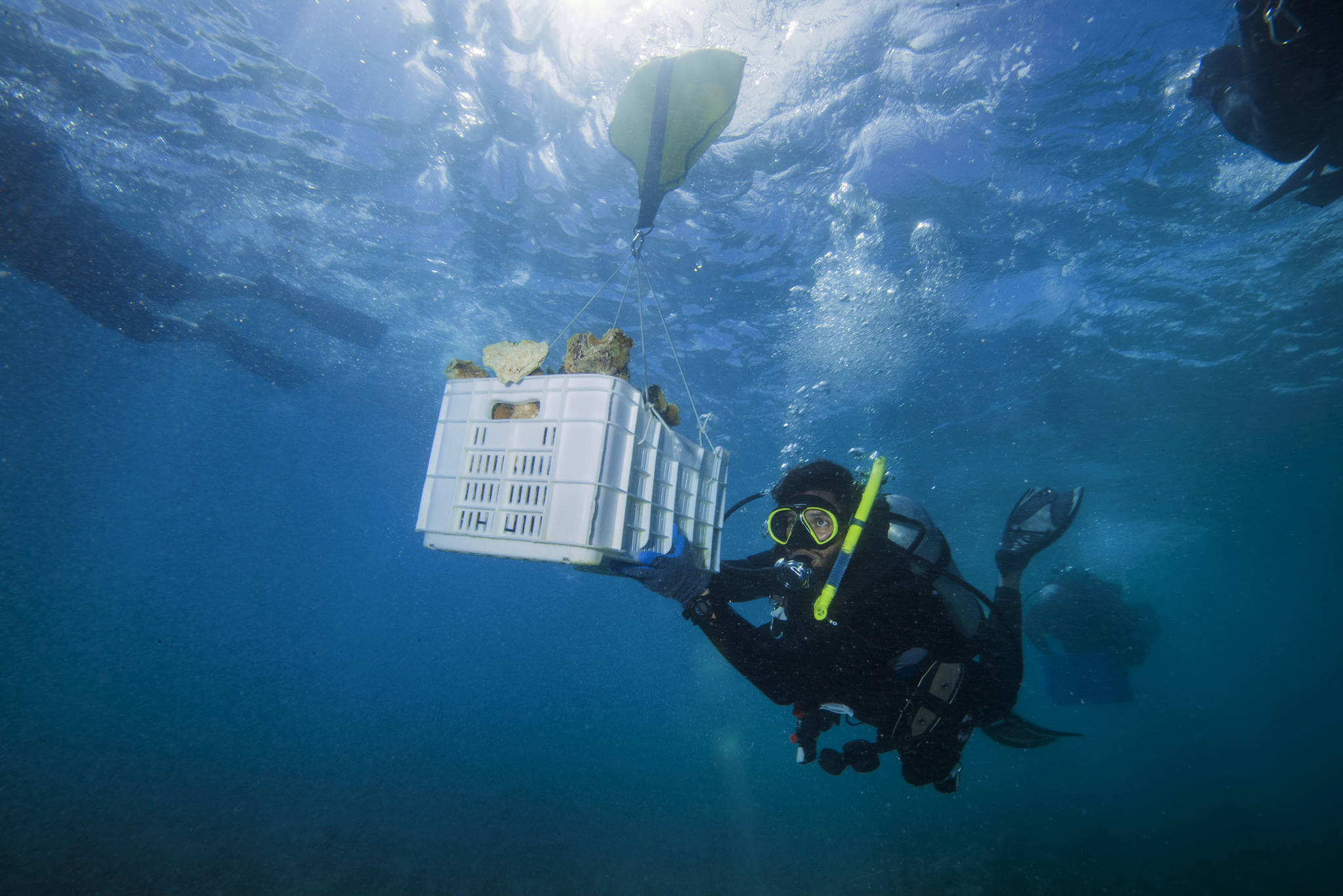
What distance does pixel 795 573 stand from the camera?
11.1ft

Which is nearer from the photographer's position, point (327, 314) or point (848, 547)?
point (848, 547)

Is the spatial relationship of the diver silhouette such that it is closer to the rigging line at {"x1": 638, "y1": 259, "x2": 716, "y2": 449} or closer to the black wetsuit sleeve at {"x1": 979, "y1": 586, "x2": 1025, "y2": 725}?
the rigging line at {"x1": 638, "y1": 259, "x2": 716, "y2": 449}

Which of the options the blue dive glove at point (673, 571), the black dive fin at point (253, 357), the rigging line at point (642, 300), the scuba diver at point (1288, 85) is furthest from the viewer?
the black dive fin at point (253, 357)

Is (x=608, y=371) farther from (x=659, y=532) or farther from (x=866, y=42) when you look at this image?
(x=866, y=42)

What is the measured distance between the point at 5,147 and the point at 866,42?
68.5ft

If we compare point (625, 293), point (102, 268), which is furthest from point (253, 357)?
point (625, 293)

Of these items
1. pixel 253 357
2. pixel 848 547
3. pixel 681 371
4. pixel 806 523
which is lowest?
pixel 848 547

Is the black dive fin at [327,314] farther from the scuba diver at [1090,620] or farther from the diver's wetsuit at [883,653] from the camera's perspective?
the scuba diver at [1090,620]

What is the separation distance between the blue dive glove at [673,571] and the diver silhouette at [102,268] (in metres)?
19.7

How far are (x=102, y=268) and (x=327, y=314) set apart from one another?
6.66 metres

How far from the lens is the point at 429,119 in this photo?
34.2ft

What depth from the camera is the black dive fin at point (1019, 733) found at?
4.66m

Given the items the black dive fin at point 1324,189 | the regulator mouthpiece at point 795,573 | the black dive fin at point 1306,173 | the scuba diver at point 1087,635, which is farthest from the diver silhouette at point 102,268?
the scuba diver at point 1087,635

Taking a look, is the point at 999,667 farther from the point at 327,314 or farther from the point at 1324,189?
the point at 327,314
